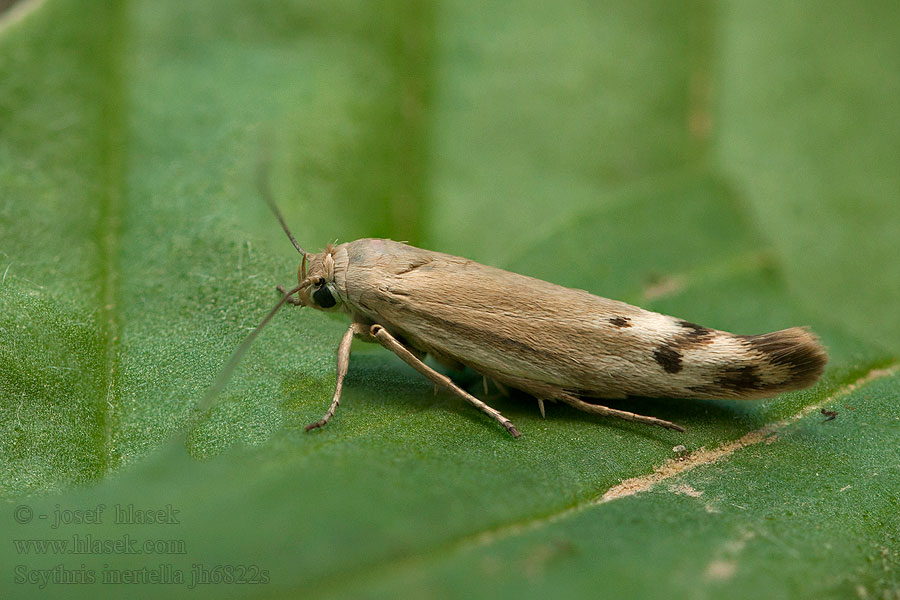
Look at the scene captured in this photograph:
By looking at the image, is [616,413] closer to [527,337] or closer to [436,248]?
[527,337]

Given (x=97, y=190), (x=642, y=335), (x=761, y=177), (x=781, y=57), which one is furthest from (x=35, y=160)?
(x=781, y=57)


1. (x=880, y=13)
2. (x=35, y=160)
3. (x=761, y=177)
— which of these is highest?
(x=880, y=13)

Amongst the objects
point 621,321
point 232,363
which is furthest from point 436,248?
point 232,363

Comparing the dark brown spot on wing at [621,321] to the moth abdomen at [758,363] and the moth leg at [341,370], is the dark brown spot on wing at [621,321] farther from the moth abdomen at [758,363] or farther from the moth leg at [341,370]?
the moth leg at [341,370]

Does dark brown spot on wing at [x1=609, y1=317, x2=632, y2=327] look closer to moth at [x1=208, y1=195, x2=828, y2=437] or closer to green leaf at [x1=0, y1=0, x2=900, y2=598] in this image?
moth at [x1=208, y1=195, x2=828, y2=437]

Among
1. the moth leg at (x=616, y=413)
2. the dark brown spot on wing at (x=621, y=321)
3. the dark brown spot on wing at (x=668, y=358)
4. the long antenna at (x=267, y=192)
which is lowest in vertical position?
the moth leg at (x=616, y=413)

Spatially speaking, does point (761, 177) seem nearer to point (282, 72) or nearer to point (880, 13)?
point (880, 13)

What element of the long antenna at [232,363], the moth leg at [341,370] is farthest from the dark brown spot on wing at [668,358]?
the long antenna at [232,363]
